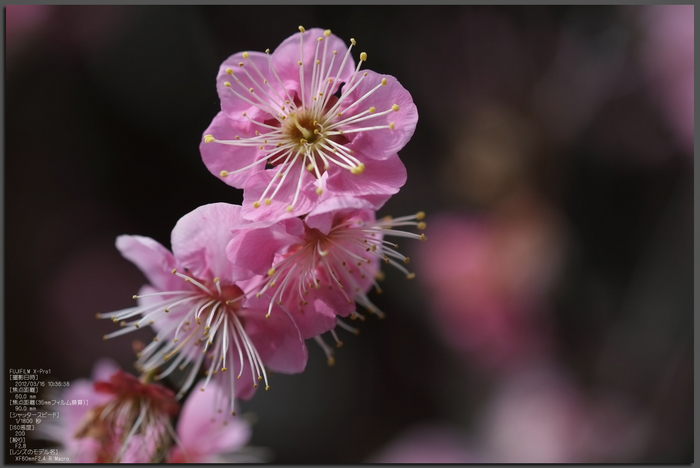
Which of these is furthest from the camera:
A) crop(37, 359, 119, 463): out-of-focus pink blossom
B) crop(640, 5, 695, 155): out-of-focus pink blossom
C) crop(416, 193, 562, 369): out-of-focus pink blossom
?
crop(416, 193, 562, 369): out-of-focus pink blossom

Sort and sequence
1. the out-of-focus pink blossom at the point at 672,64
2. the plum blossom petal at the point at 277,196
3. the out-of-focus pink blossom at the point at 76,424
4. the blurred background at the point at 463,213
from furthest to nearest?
the blurred background at the point at 463,213 < the out-of-focus pink blossom at the point at 672,64 < the out-of-focus pink blossom at the point at 76,424 < the plum blossom petal at the point at 277,196

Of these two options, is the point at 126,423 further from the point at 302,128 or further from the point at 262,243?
the point at 302,128

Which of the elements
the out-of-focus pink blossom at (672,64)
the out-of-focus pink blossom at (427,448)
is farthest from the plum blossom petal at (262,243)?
the out-of-focus pink blossom at (672,64)

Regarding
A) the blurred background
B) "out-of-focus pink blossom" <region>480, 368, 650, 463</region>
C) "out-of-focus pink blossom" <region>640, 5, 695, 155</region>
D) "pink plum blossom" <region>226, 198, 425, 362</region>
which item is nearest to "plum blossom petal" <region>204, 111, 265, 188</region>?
"pink plum blossom" <region>226, 198, 425, 362</region>

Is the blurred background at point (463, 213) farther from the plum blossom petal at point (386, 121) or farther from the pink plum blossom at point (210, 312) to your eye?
the plum blossom petal at point (386, 121)

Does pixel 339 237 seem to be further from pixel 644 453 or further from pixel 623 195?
pixel 623 195

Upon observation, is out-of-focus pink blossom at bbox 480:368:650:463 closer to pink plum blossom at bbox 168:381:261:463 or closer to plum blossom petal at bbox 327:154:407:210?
pink plum blossom at bbox 168:381:261:463

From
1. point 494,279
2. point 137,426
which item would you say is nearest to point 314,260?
point 137,426
